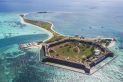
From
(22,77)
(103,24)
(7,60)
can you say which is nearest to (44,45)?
(7,60)

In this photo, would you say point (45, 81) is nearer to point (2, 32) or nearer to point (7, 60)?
point (7, 60)

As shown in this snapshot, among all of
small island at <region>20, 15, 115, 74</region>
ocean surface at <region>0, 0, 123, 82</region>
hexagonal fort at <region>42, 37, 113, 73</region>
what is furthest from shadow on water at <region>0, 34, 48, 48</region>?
hexagonal fort at <region>42, 37, 113, 73</region>

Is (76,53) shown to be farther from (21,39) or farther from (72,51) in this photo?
(21,39)

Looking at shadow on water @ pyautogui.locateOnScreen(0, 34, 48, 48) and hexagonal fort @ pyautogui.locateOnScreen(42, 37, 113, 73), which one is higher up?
hexagonal fort @ pyautogui.locateOnScreen(42, 37, 113, 73)

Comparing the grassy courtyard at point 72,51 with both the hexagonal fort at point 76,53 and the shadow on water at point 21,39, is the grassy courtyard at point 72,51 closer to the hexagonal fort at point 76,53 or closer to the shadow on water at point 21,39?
the hexagonal fort at point 76,53

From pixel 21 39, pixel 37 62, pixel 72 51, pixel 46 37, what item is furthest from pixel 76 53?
pixel 21 39

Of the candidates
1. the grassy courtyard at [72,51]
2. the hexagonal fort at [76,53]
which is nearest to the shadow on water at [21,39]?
the hexagonal fort at [76,53]

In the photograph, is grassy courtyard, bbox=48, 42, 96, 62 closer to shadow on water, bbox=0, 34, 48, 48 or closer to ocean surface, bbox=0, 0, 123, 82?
ocean surface, bbox=0, 0, 123, 82
